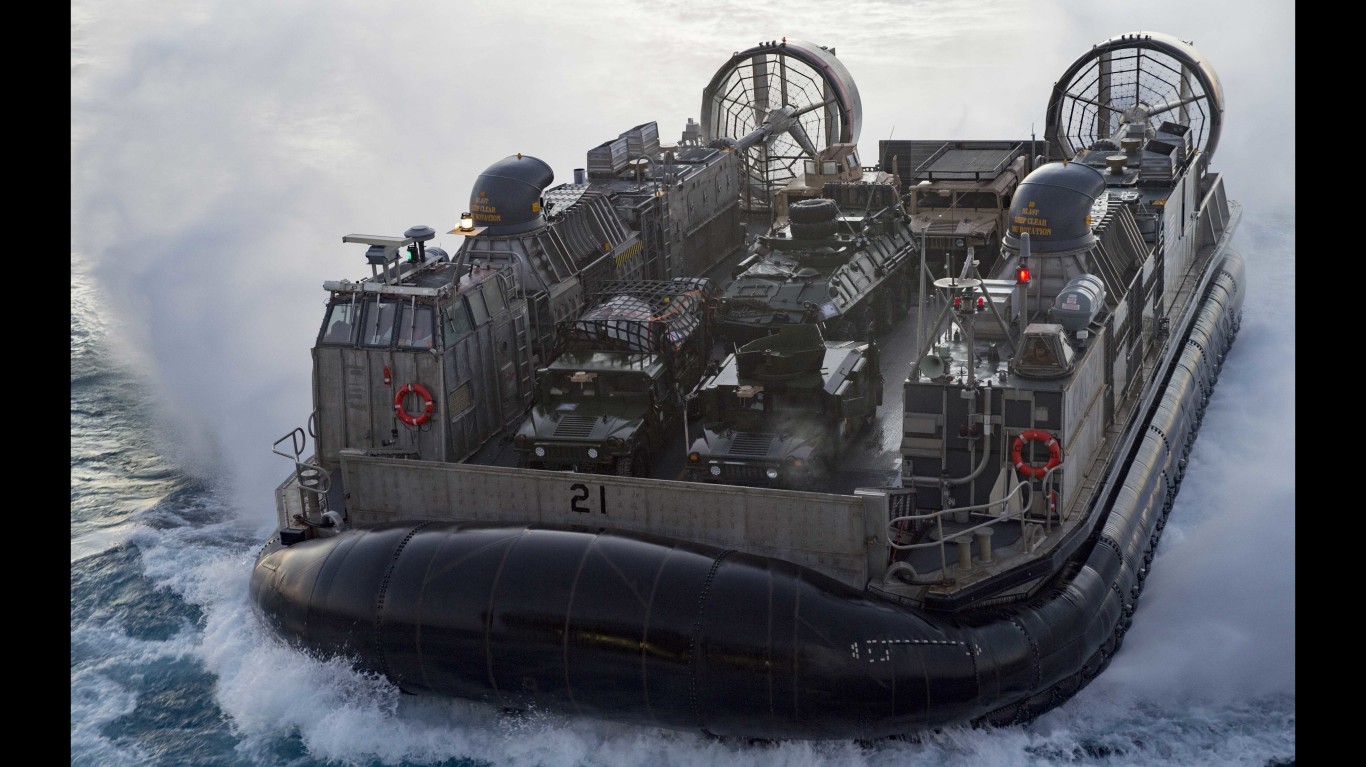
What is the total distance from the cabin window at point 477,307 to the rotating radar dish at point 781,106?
22.0 ft

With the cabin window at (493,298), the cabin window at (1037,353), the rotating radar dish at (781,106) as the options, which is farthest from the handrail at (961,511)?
the rotating radar dish at (781,106)

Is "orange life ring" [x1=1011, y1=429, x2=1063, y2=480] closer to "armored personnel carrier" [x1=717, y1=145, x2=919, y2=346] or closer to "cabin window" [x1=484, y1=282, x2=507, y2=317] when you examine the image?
"armored personnel carrier" [x1=717, y1=145, x2=919, y2=346]

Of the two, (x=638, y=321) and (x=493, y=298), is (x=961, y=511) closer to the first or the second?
(x=638, y=321)

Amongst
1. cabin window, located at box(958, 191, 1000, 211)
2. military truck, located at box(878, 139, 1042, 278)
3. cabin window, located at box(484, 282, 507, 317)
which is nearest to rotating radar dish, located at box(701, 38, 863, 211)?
military truck, located at box(878, 139, 1042, 278)

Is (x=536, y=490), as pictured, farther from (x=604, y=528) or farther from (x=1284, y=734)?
(x=1284, y=734)

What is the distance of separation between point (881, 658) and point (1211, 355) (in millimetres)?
8637

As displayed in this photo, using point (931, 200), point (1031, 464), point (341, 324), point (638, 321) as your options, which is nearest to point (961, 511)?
point (1031, 464)

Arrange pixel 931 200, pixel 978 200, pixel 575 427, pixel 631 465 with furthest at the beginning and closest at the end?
pixel 931 200 → pixel 978 200 → pixel 575 427 → pixel 631 465

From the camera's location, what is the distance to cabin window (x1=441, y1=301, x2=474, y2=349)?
1142cm

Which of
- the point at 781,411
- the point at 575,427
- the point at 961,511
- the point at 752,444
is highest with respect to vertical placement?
the point at 781,411

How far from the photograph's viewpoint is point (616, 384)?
1168 centimetres

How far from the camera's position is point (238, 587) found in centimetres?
1235

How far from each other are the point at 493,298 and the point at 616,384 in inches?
56.9

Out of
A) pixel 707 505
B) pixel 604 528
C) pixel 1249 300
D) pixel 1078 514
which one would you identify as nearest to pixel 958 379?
pixel 1078 514
